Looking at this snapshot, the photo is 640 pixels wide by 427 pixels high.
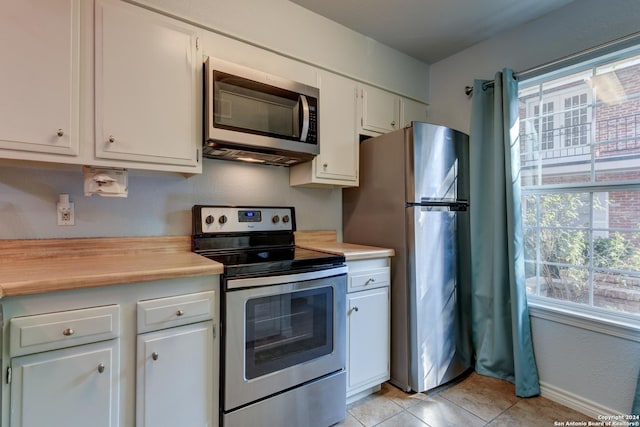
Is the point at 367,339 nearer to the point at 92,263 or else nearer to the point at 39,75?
the point at 92,263

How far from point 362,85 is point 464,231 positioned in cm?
136

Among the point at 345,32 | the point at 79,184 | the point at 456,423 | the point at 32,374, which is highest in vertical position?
the point at 345,32

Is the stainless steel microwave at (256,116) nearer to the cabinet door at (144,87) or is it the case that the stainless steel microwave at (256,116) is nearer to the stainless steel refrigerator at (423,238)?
the cabinet door at (144,87)

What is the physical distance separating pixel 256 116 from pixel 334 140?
2.03 feet

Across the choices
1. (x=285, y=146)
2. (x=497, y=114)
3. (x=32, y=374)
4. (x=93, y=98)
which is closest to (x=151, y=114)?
(x=93, y=98)

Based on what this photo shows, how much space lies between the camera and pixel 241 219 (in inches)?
78.2

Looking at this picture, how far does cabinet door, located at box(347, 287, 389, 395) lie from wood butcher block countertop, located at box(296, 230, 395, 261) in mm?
236

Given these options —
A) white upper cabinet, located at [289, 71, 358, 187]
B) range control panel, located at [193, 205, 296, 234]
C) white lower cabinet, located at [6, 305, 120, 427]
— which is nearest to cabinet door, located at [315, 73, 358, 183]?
white upper cabinet, located at [289, 71, 358, 187]

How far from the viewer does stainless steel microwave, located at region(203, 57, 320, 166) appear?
1595 mm

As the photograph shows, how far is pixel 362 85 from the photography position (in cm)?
233

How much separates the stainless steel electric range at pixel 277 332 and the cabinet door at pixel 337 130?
63cm

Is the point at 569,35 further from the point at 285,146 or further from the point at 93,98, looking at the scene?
the point at 93,98

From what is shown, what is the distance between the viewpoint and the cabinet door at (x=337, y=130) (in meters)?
2.09

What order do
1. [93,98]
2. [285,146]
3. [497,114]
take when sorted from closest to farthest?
[93,98] < [285,146] < [497,114]
